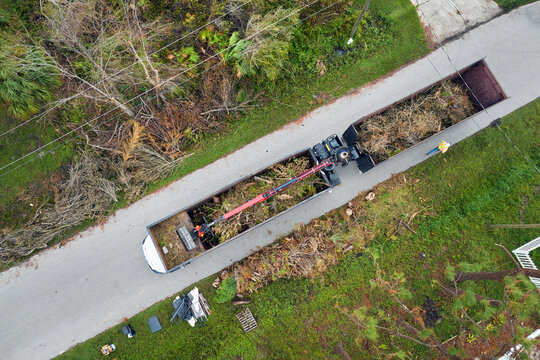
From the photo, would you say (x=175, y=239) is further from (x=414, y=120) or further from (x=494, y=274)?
(x=494, y=274)

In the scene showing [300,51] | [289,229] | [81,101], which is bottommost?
[289,229]

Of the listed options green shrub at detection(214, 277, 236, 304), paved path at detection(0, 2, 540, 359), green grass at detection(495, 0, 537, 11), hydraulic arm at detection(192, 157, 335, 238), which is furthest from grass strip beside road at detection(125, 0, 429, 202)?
green shrub at detection(214, 277, 236, 304)

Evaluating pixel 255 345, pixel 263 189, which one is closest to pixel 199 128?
pixel 263 189

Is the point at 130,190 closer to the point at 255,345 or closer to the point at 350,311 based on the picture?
the point at 255,345

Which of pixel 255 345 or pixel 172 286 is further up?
pixel 172 286

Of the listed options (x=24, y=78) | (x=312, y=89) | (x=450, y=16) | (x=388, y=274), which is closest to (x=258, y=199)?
(x=312, y=89)

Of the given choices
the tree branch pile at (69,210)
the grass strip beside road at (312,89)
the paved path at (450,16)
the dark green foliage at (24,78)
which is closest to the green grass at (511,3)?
the paved path at (450,16)
